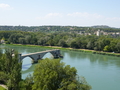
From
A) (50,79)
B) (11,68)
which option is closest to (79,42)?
(11,68)

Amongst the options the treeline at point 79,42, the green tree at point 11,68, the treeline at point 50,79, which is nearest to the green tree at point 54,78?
the treeline at point 50,79

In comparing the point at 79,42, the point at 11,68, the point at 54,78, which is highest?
the point at 11,68

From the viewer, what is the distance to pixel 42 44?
72625 millimetres

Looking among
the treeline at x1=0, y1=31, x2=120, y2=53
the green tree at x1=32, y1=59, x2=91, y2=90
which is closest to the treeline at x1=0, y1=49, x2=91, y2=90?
the green tree at x1=32, y1=59, x2=91, y2=90

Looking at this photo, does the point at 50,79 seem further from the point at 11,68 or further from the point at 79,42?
the point at 79,42

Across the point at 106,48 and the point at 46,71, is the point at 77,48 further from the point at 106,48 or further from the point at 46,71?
the point at 46,71

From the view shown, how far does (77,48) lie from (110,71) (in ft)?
111

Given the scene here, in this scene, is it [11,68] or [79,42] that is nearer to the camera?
[11,68]

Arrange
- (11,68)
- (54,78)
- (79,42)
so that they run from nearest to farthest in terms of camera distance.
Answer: (54,78) < (11,68) < (79,42)

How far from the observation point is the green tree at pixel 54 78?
15281mm

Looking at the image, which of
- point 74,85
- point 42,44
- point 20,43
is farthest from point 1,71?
point 20,43

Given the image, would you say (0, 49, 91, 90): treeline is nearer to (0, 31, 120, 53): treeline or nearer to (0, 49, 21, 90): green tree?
(0, 49, 21, 90): green tree

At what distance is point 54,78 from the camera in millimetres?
15672

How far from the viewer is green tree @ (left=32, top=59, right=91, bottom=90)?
15.3 metres
